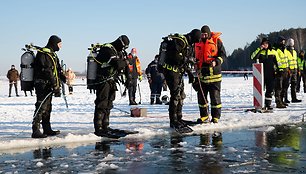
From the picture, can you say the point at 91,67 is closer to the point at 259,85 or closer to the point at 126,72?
the point at 126,72

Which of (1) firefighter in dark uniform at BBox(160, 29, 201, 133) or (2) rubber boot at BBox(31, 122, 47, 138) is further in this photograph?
(1) firefighter in dark uniform at BBox(160, 29, 201, 133)

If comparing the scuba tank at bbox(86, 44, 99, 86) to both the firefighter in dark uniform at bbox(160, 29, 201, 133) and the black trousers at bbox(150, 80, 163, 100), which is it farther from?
the black trousers at bbox(150, 80, 163, 100)

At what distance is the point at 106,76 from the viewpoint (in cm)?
835

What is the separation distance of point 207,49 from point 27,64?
373 centimetres

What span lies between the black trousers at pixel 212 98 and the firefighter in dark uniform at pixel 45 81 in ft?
10.3

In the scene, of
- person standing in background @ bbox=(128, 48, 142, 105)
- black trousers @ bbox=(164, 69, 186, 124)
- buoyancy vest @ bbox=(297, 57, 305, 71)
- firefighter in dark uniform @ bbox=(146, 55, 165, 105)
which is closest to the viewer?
black trousers @ bbox=(164, 69, 186, 124)

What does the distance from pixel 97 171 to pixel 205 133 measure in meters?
3.58

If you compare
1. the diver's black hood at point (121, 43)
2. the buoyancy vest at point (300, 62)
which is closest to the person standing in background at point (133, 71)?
the buoyancy vest at point (300, 62)

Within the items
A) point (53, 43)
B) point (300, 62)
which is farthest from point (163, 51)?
point (300, 62)

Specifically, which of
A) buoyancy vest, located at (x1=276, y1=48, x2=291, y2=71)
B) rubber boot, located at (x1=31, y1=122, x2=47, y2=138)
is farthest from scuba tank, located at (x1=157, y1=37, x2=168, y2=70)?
buoyancy vest, located at (x1=276, y1=48, x2=291, y2=71)

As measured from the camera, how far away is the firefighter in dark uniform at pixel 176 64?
8.81m

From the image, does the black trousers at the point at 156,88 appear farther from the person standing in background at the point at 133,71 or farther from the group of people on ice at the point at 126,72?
the group of people on ice at the point at 126,72

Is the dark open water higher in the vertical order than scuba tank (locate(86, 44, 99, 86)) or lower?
lower

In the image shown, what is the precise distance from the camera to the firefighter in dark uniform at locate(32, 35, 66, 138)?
8.10 metres
